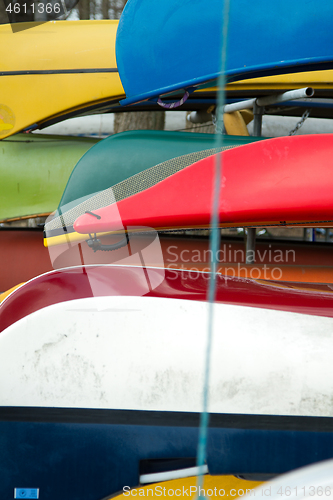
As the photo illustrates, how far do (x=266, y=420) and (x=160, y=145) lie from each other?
1141 mm

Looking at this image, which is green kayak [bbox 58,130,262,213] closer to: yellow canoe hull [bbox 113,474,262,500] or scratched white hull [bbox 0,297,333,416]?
scratched white hull [bbox 0,297,333,416]

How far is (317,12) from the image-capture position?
4.01ft

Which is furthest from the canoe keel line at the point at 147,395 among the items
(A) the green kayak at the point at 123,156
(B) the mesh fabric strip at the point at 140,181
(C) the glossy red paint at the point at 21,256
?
(C) the glossy red paint at the point at 21,256

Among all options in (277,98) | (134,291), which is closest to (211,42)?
(277,98)

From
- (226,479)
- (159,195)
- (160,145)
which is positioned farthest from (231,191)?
(226,479)

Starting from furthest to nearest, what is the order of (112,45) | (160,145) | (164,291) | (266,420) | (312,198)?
(112,45) < (160,145) < (312,198) < (164,291) < (266,420)

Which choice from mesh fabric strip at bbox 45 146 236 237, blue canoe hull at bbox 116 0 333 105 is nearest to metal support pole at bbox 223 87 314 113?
blue canoe hull at bbox 116 0 333 105

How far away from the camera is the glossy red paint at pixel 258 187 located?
44.9 inches

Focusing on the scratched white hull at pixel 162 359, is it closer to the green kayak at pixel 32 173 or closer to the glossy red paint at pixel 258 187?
the glossy red paint at pixel 258 187

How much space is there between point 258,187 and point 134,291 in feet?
1.65

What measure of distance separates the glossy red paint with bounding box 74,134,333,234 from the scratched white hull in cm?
38

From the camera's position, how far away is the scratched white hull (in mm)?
816

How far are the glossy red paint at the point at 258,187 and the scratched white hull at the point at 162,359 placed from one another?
38cm

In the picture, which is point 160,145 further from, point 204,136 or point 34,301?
point 34,301
